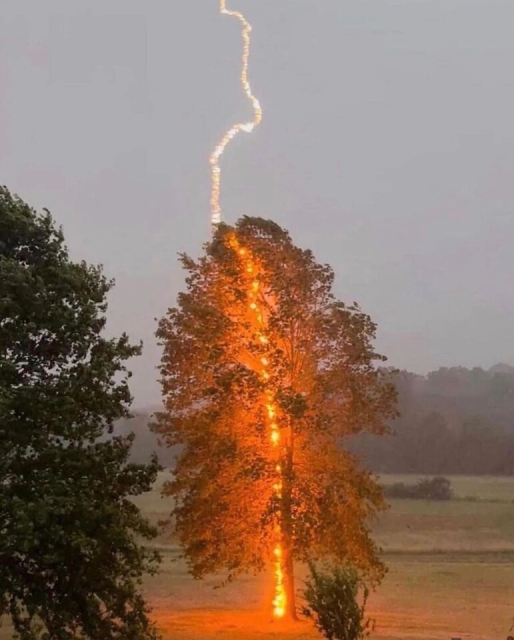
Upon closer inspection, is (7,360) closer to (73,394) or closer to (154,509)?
(73,394)

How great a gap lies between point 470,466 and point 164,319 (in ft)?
204

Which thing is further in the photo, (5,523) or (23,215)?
(23,215)

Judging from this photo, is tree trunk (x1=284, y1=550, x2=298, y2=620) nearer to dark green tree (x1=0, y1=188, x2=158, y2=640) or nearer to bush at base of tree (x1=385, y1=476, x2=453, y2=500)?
dark green tree (x1=0, y1=188, x2=158, y2=640)

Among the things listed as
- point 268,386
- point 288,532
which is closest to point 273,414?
point 268,386

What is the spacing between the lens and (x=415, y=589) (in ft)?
104

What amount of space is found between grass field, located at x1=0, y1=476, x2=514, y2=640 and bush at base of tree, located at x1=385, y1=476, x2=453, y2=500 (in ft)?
17.8

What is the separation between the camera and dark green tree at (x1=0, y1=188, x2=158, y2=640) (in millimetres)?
15328

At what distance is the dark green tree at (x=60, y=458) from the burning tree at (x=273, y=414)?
5.56 meters

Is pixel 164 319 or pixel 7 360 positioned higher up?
pixel 164 319

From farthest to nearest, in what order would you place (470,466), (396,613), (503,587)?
(470,466)
(503,587)
(396,613)

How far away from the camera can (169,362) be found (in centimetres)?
2408

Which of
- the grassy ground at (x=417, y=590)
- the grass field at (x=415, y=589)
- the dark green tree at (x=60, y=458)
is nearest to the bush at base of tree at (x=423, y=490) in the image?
the grass field at (x=415, y=589)

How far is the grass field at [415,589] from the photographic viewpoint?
22.0m

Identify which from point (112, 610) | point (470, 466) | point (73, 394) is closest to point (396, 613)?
point (112, 610)
